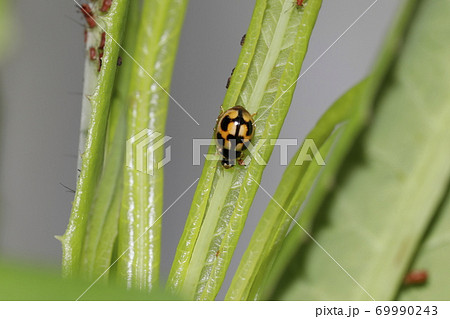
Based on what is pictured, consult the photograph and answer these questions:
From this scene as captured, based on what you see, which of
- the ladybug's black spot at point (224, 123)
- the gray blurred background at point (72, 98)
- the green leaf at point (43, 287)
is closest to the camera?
the green leaf at point (43, 287)

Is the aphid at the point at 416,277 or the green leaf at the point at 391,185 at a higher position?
the green leaf at the point at 391,185

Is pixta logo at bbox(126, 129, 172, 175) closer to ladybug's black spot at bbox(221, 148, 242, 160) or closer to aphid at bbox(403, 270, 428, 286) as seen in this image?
ladybug's black spot at bbox(221, 148, 242, 160)

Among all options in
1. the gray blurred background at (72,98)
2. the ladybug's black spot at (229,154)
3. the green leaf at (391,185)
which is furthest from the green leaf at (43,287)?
the gray blurred background at (72,98)

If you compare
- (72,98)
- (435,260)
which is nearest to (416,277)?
(435,260)

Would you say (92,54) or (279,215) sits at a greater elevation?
(92,54)

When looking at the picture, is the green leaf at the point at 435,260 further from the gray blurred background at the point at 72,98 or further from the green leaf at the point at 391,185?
the gray blurred background at the point at 72,98

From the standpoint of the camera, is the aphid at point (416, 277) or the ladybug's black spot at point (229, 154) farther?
the ladybug's black spot at point (229, 154)

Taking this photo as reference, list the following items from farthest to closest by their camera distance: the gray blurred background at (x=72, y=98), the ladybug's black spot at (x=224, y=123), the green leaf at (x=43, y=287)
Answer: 1. the gray blurred background at (x=72, y=98)
2. the ladybug's black spot at (x=224, y=123)
3. the green leaf at (x=43, y=287)

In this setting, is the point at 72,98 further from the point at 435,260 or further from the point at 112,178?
the point at 435,260
